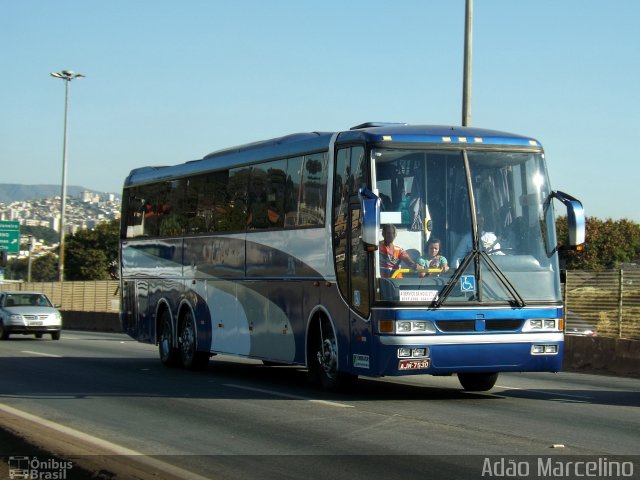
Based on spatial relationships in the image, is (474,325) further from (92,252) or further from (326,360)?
(92,252)

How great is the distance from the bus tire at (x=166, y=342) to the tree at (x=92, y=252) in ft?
300

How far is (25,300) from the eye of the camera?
3597 centimetres

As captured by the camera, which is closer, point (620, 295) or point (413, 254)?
point (413, 254)

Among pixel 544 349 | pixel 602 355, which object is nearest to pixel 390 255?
pixel 544 349

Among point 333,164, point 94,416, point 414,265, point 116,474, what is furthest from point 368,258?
point 116,474

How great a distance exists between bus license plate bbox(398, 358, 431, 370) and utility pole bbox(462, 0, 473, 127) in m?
11.3

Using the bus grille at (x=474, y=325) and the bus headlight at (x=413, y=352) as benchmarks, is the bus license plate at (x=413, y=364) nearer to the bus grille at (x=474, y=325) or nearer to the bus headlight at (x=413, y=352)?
the bus headlight at (x=413, y=352)

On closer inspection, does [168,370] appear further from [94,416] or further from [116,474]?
[116,474]

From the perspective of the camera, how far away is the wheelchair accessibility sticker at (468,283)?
1410 centimetres

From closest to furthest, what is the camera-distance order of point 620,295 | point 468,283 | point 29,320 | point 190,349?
point 468,283 → point 190,349 → point 620,295 → point 29,320

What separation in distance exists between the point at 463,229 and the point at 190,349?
795 centimetres

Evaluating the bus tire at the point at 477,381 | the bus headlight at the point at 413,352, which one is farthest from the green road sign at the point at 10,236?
the bus headlight at the point at 413,352

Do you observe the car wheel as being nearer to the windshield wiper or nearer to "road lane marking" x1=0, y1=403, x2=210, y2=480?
"road lane marking" x1=0, y1=403, x2=210, y2=480

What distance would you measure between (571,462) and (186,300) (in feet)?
40.6
